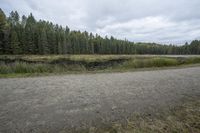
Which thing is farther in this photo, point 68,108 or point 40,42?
point 40,42

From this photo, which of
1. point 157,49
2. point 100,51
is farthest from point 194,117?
point 157,49

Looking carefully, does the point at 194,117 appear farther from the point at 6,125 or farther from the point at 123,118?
the point at 6,125

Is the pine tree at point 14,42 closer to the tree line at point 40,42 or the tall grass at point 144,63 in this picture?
the tree line at point 40,42

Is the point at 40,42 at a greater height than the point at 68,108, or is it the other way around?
the point at 40,42

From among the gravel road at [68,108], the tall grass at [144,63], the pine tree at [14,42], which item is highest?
the pine tree at [14,42]

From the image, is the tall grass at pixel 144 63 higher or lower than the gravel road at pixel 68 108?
higher

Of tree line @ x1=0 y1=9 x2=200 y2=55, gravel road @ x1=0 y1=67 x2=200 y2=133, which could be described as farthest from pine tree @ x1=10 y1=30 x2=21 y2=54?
gravel road @ x1=0 y1=67 x2=200 y2=133

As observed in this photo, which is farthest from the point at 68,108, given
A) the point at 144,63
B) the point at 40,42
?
the point at 40,42

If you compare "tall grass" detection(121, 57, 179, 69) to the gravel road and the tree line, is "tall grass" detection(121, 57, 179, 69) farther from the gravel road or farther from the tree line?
the tree line

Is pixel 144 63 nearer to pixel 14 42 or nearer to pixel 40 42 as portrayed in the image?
pixel 14 42

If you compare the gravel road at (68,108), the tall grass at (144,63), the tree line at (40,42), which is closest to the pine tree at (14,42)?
the tree line at (40,42)

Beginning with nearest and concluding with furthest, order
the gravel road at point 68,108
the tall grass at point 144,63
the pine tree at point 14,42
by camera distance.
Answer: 1. the gravel road at point 68,108
2. the tall grass at point 144,63
3. the pine tree at point 14,42

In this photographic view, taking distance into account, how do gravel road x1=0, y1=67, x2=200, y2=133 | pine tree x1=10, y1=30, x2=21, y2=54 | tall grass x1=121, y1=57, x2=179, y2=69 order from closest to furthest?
gravel road x1=0, y1=67, x2=200, y2=133, tall grass x1=121, y1=57, x2=179, y2=69, pine tree x1=10, y1=30, x2=21, y2=54

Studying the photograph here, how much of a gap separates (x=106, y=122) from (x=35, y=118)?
5.28 feet
